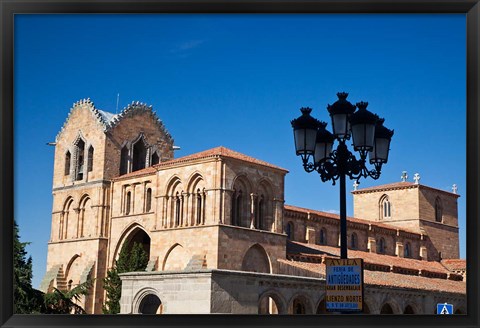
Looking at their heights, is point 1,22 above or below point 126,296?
above

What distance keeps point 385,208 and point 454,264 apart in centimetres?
711

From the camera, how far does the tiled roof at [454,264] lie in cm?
5166

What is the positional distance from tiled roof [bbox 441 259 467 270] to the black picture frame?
4430 cm

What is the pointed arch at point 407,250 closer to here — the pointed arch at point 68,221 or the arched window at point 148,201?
the arched window at point 148,201

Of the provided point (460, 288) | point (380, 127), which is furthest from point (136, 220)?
point (380, 127)

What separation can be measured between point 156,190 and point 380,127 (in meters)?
24.3

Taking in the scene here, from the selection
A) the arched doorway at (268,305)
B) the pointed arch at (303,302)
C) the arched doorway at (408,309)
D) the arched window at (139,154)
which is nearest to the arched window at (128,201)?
the arched window at (139,154)

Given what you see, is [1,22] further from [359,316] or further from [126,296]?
[126,296]

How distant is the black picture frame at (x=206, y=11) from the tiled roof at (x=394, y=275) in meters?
25.0

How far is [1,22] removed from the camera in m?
8.95

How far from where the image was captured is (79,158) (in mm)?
44250

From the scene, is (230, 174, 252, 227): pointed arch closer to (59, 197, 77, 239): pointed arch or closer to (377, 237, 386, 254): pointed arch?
(59, 197, 77, 239): pointed arch

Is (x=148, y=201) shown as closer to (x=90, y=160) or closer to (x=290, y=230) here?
(x=90, y=160)

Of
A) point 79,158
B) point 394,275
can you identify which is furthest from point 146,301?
point 394,275
